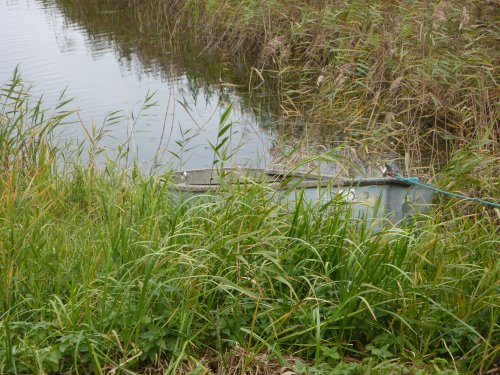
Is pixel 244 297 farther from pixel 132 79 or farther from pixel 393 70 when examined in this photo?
pixel 132 79

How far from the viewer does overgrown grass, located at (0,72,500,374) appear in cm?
235

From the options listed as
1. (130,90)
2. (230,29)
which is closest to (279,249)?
(130,90)

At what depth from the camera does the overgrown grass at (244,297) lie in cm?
235

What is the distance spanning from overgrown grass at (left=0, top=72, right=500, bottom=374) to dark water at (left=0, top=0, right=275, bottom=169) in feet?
8.17

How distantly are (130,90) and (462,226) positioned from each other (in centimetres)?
560

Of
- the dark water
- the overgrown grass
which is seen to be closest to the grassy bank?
the dark water

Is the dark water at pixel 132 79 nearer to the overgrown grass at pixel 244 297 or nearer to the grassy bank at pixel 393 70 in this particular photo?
the grassy bank at pixel 393 70

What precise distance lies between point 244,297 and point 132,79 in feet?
21.8

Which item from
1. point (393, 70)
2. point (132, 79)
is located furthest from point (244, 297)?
point (132, 79)

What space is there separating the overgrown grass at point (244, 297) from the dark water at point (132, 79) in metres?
2.49

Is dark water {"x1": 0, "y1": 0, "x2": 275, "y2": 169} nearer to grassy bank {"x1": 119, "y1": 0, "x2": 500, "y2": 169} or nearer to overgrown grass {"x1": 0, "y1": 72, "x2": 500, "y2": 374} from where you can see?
grassy bank {"x1": 119, "y1": 0, "x2": 500, "y2": 169}

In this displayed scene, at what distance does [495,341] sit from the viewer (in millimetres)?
2539

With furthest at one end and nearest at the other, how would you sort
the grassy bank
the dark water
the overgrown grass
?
1. the dark water
2. the grassy bank
3. the overgrown grass

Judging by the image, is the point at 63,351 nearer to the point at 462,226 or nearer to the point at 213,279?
the point at 213,279
